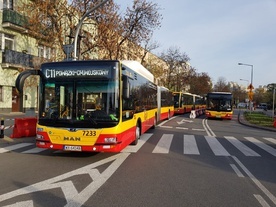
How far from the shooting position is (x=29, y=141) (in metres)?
11.9

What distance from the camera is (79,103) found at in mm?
8359

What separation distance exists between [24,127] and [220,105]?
2112 centimetres

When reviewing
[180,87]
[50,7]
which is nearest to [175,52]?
[180,87]

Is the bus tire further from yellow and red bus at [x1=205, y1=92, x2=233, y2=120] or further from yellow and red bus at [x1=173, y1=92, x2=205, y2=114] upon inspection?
yellow and red bus at [x1=173, y1=92, x2=205, y2=114]

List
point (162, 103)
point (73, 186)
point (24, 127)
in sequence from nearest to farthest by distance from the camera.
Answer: point (73, 186), point (24, 127), point (162, 103)

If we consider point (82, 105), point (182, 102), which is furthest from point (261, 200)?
point (182, 102)

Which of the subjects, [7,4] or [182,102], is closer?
[7,4]

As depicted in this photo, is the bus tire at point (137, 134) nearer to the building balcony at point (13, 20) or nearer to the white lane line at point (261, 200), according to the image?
the white lane line at point (261, 200)

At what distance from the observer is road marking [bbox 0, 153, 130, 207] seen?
5.18 metres

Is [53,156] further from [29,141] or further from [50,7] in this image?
[50,7]

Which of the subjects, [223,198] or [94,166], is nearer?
[223,198]

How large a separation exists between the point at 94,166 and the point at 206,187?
3.03m

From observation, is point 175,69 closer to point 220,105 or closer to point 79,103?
point 220,105

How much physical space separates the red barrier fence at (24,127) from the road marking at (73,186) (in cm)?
596
